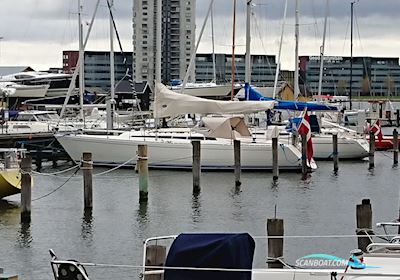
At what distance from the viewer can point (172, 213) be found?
34.9 m

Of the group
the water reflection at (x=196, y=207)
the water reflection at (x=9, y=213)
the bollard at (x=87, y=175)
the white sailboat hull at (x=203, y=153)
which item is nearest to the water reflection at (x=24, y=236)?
the water reflection at (x=9, y=213)

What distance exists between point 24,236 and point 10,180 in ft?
18.2

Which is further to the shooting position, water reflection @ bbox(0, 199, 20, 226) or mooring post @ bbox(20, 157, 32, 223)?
water reflection @ bbox(0, 199, 20, 226)

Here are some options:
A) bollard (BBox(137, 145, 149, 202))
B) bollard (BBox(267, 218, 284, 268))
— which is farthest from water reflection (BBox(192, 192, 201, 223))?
bollard (BBox(267, 218, 284, 268))

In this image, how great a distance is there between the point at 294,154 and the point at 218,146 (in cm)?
440

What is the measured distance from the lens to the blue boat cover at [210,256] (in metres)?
12.8

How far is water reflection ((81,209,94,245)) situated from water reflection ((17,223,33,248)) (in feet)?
5.97

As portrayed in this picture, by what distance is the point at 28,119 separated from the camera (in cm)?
6612

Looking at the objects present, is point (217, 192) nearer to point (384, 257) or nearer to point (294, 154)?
point (294, 154)

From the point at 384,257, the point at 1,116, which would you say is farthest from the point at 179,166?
the point at 384,257

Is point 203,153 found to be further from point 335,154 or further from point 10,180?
point 10,180

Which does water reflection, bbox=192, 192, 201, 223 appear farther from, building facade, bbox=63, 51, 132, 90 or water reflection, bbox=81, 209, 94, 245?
building facade, bbox=63, 51, 132, 90

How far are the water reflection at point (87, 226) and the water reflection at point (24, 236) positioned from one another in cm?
182

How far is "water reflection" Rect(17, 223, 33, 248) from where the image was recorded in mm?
27797
